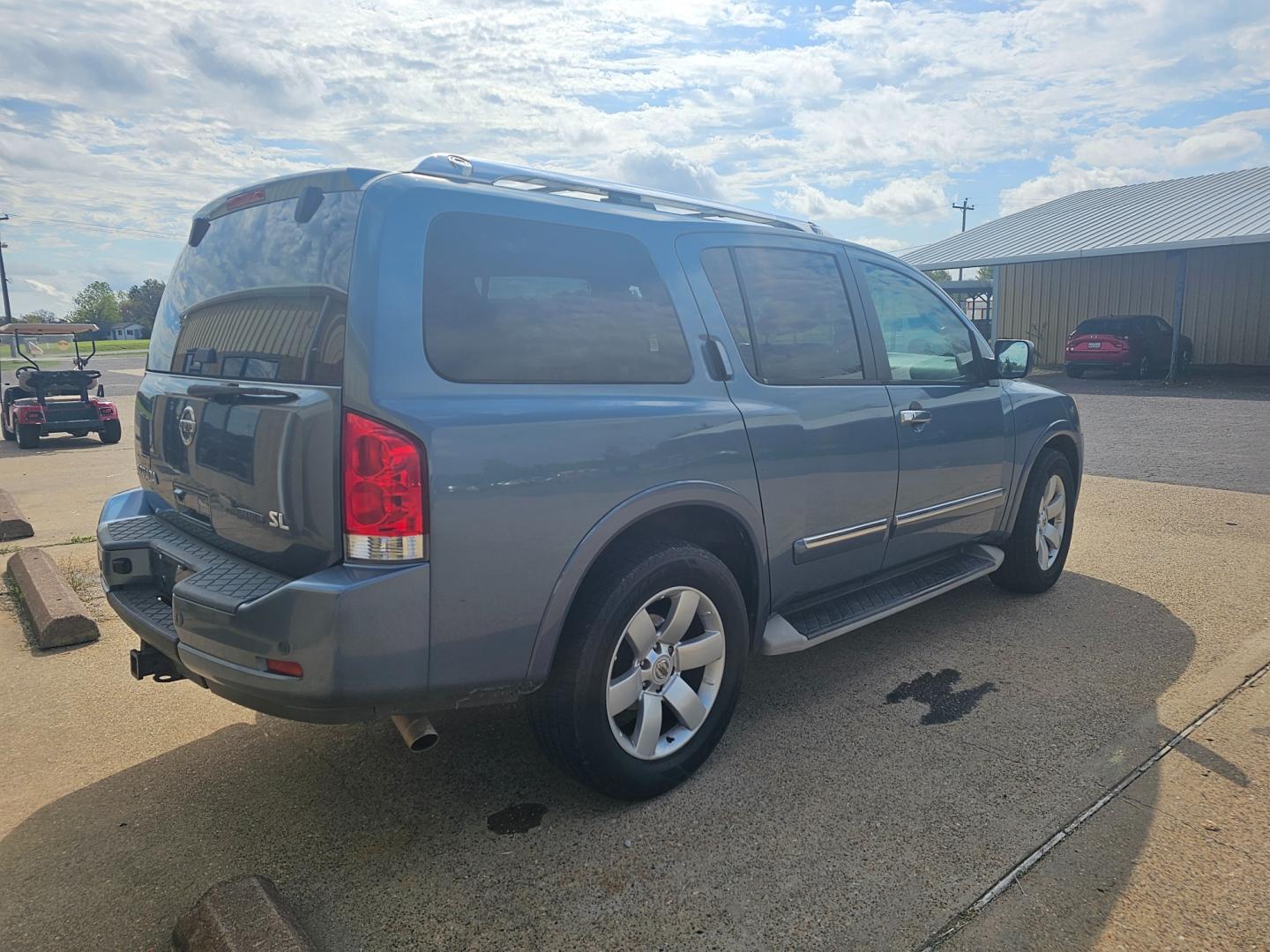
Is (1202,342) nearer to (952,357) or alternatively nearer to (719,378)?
(952,357)

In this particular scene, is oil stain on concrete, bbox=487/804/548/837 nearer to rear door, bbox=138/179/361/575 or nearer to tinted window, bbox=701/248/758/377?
rear door, bbox=138/179/361/575

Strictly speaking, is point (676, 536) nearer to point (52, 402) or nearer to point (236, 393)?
point (236, 393)

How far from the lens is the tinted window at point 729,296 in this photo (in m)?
3.25

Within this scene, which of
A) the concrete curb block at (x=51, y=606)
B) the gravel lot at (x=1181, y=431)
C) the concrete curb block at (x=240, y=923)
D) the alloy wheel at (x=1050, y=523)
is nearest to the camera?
the concrete curb block at (x=240, y=923)

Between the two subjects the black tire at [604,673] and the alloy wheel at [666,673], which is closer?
the black tire at [604,673]

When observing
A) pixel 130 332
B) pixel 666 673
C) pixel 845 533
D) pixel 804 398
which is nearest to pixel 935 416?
pixel 845 533

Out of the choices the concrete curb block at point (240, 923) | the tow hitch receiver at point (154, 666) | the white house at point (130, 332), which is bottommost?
the concrete curb block at point (240, 923)

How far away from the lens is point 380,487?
229 cm

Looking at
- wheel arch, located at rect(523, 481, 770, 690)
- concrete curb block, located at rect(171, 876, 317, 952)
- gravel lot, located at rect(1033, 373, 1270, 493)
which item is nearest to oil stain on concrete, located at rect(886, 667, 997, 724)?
wheel arch, located at rect(523, 481, 770, 690)

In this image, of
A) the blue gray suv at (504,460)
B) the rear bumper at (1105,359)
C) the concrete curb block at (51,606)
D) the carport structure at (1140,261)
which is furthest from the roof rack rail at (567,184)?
the rear bumper at (1105,359)

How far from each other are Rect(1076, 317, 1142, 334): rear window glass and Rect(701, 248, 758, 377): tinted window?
20.9 m

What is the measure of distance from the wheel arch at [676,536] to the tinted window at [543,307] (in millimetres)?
395

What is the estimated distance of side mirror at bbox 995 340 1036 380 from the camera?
15.3 ft

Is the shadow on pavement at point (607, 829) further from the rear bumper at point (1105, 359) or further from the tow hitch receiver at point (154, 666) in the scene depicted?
the rear bumper at point (1105, 359)
